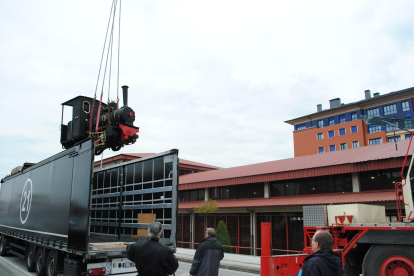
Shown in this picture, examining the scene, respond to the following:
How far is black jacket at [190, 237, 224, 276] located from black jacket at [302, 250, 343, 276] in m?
2.66

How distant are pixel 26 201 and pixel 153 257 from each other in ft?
30.0

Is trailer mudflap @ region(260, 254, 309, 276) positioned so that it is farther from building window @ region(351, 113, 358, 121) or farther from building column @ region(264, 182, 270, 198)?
building window @ region(351, 113, 358, 121)

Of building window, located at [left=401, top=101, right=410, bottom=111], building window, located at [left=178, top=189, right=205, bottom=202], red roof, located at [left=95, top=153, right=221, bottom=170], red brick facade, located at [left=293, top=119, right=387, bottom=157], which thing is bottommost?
building window, located at [left=178, top=189, right=205, bottom=202]

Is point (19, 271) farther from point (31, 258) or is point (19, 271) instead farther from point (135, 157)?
point (135, 157)

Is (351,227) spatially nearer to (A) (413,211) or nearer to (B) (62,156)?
(A) (413,211)

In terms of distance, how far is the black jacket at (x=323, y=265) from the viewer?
312cm

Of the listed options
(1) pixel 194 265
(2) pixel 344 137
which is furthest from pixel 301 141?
(1) pixel 194 265

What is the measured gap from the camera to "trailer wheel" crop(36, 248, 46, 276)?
30.2 ft

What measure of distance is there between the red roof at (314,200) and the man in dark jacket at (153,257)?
38.7 ft

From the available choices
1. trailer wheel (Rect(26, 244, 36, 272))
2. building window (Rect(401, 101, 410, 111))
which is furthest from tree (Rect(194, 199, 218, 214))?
building window (Rect(401, 101, 410, 111))

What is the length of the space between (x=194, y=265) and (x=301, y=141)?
6912 centimetres

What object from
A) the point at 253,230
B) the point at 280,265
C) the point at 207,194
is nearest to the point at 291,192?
the point at 253,230

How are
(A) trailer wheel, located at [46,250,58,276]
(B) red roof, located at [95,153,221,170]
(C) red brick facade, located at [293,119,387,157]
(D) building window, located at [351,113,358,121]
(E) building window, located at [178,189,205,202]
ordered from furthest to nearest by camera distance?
(D) building window, located at [351,113,358,121] < (C) red brick facade, located at [293,119,387,157] < (B) red roof, located at [95,153,221,170] < (E) building window, located at [178,189,205,202] < (A) trailer wheel, located at [46,250,58,276]

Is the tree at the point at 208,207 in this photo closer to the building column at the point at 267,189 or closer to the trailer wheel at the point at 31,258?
the building column at the point at 267,189
